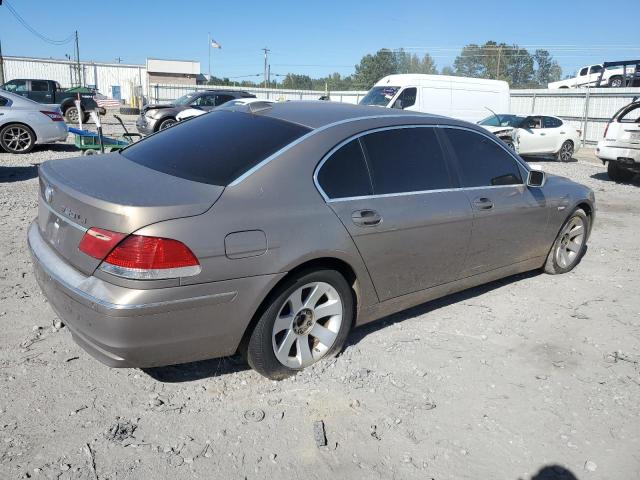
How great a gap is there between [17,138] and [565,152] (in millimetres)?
15527

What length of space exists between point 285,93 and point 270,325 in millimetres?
37385

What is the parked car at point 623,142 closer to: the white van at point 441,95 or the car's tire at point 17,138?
the white van at point 441,95

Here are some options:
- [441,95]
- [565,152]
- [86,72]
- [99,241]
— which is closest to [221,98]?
[441,95]

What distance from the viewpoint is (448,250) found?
3959mm

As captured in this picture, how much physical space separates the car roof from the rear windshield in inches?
3.6

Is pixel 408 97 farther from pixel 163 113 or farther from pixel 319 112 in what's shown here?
pixel 319 112

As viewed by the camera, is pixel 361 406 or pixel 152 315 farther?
pixel 361 406

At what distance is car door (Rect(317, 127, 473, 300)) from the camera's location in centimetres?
336

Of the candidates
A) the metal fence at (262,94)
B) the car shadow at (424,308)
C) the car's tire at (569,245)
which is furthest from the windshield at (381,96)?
the metal fence at (262,94)

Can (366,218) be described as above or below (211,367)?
above

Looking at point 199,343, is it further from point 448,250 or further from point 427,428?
point 448,250

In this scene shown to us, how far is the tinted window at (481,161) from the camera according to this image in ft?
13.8

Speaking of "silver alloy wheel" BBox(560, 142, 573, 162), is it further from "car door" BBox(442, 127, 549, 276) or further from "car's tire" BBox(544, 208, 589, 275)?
"car door" BBox(442, 127, 549, 276)

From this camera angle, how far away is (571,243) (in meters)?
5.61
